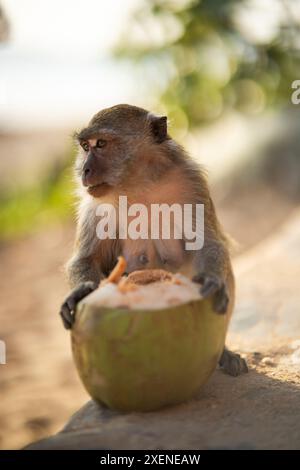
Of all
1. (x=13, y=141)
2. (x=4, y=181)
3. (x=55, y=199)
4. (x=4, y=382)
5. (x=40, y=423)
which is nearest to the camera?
(x=40, y=423)

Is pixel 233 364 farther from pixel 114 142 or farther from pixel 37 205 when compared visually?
pixel 37 205

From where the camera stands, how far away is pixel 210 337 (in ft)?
8.59

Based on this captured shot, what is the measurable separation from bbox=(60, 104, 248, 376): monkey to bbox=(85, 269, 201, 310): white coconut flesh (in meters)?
0.53

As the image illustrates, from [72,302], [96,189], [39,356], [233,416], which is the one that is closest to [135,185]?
[96,189]

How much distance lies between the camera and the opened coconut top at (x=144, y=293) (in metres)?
2.56

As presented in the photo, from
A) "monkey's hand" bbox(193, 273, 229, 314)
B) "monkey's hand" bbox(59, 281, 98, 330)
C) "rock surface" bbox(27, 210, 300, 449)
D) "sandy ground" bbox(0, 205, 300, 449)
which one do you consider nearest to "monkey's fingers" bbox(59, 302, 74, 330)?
"monkey's hand" bbox(59, 281, 98, 330)

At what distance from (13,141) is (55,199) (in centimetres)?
1096

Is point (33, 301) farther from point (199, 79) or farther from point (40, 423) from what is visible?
point (199, 79)

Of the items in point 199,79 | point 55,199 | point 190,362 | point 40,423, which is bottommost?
point 40,423

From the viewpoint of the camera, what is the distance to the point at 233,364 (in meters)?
3.28

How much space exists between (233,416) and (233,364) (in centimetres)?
63

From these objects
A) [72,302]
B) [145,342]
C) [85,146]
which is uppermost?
[85,146]

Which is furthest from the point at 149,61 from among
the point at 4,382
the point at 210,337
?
the point at 210,337

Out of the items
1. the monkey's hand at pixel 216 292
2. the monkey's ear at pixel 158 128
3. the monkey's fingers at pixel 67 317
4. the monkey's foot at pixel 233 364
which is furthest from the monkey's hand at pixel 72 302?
the monkey's ear at pixel 158 128
